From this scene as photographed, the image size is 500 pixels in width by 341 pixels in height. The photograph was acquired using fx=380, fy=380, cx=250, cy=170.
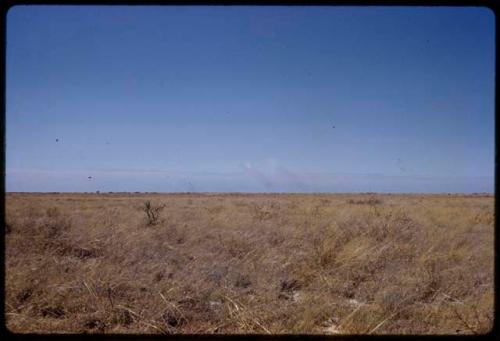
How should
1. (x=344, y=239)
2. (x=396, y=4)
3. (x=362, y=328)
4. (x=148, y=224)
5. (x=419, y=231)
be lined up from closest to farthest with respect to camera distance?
(x=396, y=4)
(x=362, y=328)
(x=344, y=239)
(x=419, y=231)
(x=148, y=224)

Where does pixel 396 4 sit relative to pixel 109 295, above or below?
above

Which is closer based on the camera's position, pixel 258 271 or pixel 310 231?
pixel 258 271

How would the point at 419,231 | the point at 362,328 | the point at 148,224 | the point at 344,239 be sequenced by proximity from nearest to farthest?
the point at 362,328, the point at 344,239, the point at 419,231, the point at 148,224

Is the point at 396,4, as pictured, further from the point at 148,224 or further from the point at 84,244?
the point at 148,224

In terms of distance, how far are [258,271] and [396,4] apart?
4.23 metres

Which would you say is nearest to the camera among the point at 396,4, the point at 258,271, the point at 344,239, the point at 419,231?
the point at 396,4

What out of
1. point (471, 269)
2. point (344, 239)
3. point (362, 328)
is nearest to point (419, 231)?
point (344, 239)

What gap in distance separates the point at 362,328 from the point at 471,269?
3.08m

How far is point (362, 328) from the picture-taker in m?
3.62
